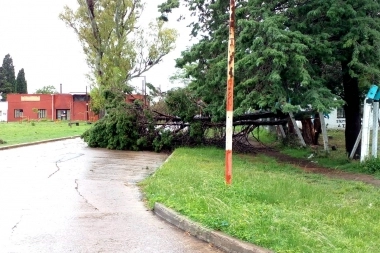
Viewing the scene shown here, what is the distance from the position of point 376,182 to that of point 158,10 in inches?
427

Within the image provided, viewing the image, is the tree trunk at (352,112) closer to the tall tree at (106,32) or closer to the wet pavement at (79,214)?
the wet pavement at (79,214)

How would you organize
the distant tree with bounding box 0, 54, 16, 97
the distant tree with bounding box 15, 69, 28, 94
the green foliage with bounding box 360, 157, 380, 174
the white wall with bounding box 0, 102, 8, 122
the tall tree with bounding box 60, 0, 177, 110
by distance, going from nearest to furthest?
the green foliage with bounding box 360, 157, 380, 174 → the tall tree with bounding box 60, 0, 177, 110 → the white wall with bounding box 0, 102, 8, 122 → the distant tree with bounding box 0, 54, 16, 97 → the distant tree with bounding box 15, 69, 28, 94

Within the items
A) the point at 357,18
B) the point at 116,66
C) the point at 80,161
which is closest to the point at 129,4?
the point at 116,66

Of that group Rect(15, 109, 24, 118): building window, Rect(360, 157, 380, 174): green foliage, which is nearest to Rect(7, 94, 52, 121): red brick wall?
Rect(15, 109, 24, 118): building window

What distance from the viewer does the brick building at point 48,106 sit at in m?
72.5

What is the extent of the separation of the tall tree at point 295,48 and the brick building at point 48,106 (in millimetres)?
58937

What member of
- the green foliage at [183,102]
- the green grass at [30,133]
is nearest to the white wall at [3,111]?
the green grass at [30,133]

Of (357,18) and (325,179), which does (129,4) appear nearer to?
(357,18)

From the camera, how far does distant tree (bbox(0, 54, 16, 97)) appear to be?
101231mm

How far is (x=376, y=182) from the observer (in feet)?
40.2

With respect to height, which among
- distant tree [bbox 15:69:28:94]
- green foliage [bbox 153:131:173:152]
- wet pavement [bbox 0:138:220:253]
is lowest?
wet pavement [bbox 0:138:220:253]

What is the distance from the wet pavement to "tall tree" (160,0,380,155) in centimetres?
452

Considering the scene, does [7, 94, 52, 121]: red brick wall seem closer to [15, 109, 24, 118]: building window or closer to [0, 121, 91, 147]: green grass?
[15, 109, 24, 118]: building window

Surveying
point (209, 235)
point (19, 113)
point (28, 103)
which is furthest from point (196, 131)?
point (19, 113)
